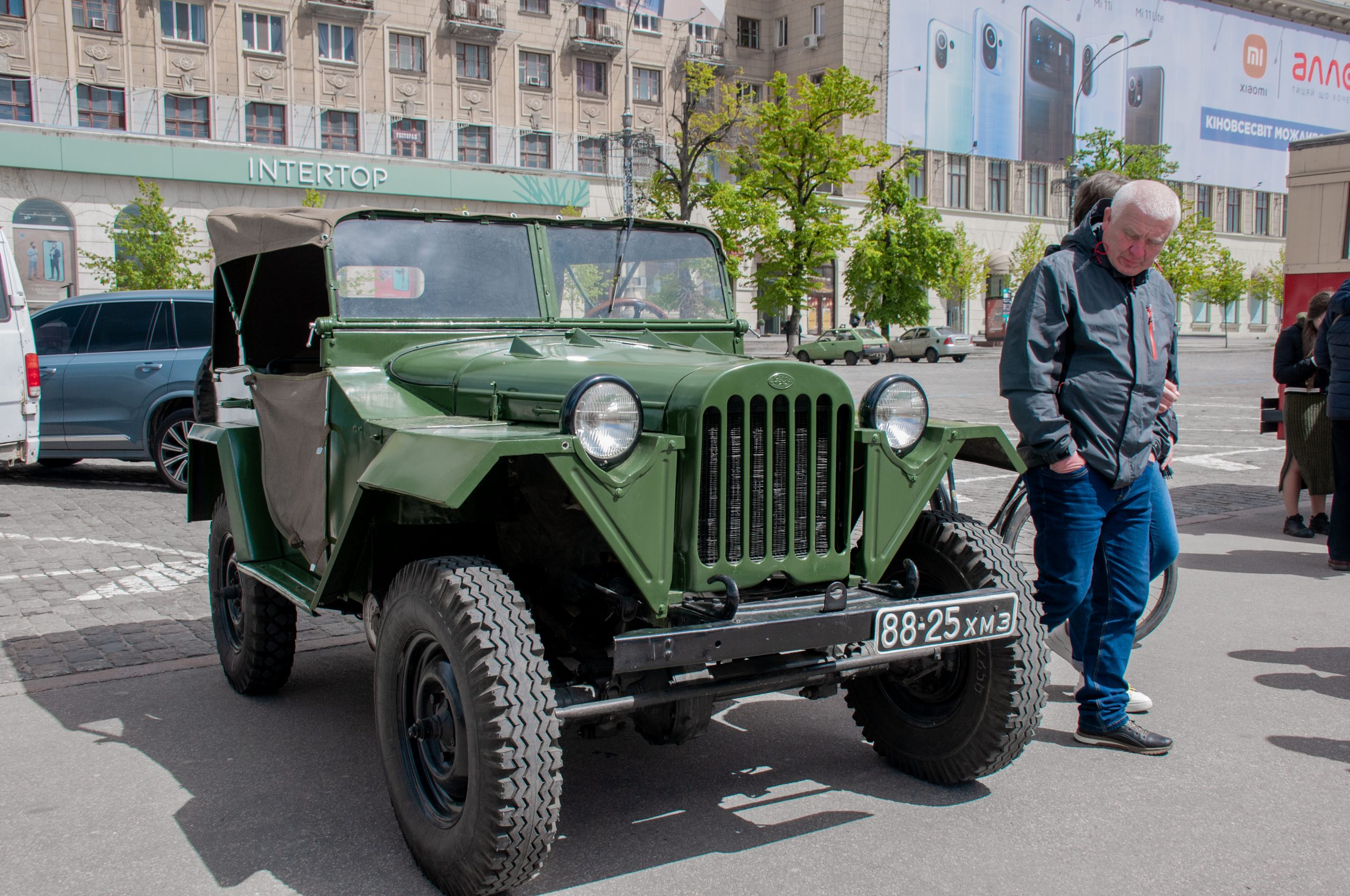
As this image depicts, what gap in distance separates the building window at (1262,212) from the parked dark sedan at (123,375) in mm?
71107

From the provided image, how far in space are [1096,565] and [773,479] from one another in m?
1.63

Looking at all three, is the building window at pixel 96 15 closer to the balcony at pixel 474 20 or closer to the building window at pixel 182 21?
the building window at pixel 182 21

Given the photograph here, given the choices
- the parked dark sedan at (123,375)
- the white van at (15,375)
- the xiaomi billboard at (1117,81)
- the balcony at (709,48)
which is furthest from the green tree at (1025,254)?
the white van at (15,375)

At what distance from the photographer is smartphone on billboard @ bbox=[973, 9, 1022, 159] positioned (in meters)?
53.3

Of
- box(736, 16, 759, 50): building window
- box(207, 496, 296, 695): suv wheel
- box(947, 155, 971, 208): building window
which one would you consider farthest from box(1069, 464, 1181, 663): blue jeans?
box(947, 155, 971, 208): building window

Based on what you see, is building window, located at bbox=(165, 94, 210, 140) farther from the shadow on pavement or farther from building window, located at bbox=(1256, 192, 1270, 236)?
building window, located at bbox=(1256, 192, 1270, 236)

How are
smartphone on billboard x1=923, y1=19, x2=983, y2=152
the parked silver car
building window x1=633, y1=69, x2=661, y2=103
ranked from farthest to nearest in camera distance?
smartphone on billboard x1=923, y1=19, x2=983, y2=152, building window x1=633, y1=69, x2=661, y2=103, the parked silver car

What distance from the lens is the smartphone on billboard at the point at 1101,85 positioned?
5819 centimetres

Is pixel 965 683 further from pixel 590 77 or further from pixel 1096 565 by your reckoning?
pixel 590 77

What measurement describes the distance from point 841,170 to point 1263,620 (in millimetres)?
33301

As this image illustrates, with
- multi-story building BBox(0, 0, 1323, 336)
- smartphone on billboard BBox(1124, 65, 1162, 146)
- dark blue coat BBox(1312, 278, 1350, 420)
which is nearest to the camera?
dark blue coat BBox(1312, 278, 1350, 420)

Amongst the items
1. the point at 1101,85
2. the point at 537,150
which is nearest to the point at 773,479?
the point at 537,150

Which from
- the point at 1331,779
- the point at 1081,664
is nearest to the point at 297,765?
the point at 1081,664

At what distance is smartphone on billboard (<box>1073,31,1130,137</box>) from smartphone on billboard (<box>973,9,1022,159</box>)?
16.1 feet
